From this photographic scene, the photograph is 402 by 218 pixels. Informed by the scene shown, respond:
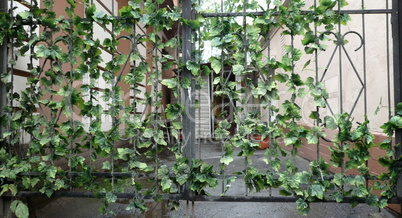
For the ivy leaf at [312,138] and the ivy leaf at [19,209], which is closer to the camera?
the ivy leaf at [312,138]

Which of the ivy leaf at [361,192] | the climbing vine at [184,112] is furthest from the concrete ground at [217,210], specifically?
the ivy leaf at [361,192]

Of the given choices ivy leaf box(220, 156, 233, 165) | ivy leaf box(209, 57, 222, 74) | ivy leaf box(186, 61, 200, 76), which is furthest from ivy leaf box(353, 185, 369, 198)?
ivy leaf box(186, 61, 200, 76)

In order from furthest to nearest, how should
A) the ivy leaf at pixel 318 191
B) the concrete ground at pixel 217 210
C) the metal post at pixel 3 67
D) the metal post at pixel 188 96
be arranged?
the concrete ground at pixel 217 210
the metal post at pixel 3 67
the metal post at pixel 188 96
the ivy leaf at pixel 318 191

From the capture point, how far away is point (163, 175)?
184 centimetres

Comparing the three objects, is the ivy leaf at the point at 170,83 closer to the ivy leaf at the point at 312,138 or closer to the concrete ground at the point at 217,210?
the concrete ground at the point at 217,210

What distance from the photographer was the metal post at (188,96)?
185cm

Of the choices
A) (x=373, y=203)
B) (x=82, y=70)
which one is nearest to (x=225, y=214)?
(x=373, y=203)

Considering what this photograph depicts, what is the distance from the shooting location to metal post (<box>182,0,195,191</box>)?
1.85 meters

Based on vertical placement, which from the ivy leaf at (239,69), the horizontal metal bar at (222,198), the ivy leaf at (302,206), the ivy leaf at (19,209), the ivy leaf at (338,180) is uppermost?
the ivy leaf at (239,69)

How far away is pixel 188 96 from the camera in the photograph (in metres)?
1.86

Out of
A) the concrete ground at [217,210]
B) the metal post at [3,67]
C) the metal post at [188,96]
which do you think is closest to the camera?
the metal post at [188,96]

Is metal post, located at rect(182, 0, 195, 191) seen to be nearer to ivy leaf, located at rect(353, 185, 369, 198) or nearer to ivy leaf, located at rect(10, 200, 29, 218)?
ivy leaf, located at rect(353, 185, 369, 198)

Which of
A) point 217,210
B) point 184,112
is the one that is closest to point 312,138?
point 184,112

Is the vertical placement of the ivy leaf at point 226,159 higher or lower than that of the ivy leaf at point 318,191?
higher
